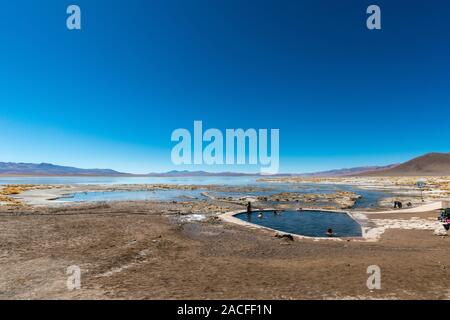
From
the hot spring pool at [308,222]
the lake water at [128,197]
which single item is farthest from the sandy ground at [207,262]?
the lake water at [128,197]

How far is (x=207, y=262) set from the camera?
13945 mm

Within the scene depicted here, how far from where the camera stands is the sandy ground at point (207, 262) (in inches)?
391

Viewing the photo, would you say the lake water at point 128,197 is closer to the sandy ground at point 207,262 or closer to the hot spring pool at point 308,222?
the hot spring pool at point 308,222

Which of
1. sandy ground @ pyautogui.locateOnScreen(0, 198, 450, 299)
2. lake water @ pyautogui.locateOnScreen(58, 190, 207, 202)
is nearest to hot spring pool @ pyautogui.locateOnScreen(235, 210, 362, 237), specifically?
sandy ground @ pyautogui.locateOnScreen(0, 198, 450, 299)

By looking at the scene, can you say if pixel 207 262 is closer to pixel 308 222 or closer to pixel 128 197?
pixel 308 222

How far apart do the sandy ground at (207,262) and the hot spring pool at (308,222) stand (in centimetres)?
307

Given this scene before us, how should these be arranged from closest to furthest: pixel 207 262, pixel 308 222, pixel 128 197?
pixel 207 262, pixel 308 222, pixel 128 197

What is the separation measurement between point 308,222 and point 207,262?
1639cm

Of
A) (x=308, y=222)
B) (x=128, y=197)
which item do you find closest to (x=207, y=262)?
(x=308, y=222)

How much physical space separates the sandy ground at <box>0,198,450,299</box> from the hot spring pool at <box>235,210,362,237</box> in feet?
10.1

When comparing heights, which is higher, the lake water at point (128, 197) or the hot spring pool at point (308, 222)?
the hot spring pool at point (308, 222)
